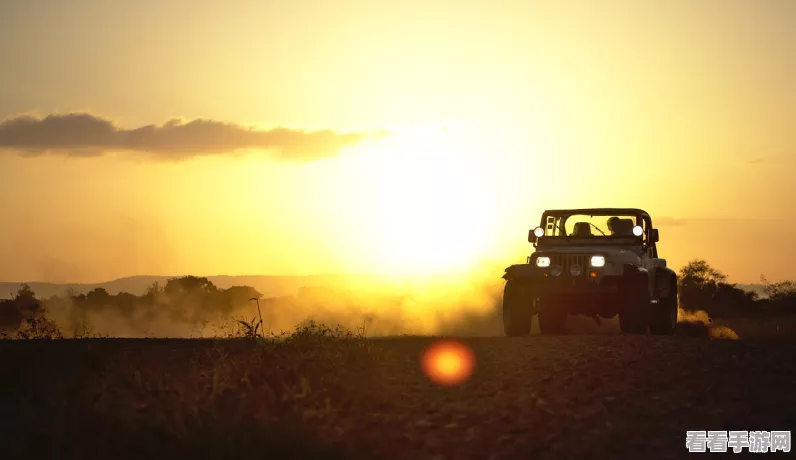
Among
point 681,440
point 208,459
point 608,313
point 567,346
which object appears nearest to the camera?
point 208,459

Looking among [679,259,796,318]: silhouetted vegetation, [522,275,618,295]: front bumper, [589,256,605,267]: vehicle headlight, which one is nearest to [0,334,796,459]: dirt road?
[522,275,618,295]: front bumper

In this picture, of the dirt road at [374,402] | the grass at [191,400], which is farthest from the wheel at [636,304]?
the grass at [191,400]

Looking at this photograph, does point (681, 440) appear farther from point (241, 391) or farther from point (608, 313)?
point (608, 313)

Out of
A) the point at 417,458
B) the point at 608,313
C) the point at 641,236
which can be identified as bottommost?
the point at 417,458

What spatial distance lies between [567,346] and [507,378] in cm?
316

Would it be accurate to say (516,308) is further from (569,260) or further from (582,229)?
(582,229)

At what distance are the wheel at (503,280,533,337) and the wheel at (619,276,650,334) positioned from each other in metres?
1.98

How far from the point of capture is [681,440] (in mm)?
9297

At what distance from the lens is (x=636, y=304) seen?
19297mm

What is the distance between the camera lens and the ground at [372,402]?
28.9 ft

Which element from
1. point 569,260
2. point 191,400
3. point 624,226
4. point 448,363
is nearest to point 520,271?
point 569,260

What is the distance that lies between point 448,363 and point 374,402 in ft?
9.73

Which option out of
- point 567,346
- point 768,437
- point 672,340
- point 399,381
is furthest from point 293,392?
point 672,340

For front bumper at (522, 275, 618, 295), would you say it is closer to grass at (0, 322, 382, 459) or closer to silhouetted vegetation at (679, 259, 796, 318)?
grass at (0, 322, 382, 459)
